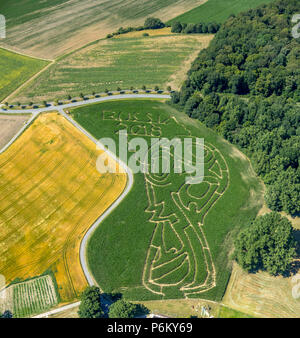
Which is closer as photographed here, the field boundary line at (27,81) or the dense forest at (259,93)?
the dense forest at (259,93)

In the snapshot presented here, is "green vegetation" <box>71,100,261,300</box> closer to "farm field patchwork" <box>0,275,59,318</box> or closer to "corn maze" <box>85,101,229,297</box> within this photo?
"corn maze" <box>85,101,229,297</box>

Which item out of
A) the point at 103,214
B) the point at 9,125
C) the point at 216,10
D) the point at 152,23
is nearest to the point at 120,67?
the point at 152,23

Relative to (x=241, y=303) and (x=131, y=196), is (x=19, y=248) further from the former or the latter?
(x=241, y=303)

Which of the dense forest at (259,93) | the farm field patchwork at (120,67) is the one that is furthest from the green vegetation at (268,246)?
the farm field patchwork at (120,67)

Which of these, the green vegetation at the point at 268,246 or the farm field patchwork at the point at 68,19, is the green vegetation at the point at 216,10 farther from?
the green vegetation at the point at 268,246

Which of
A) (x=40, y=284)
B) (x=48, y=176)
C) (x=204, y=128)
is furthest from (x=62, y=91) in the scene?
(x=40, y=284)

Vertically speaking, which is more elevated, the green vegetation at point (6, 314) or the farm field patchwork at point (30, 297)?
the farm field patchwork at point (30, 297)
